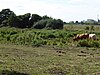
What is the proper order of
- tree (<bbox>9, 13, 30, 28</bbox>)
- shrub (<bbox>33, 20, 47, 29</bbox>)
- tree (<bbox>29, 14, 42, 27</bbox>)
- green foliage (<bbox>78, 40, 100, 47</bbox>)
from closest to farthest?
green foliage (<bbox>78, 40, 100, 47</bbox>) < shrub (<bbox>33, 20, 47, 29</bbox>) < tree (<bbox>9, 13, 30, 28</bbox>) < tree (<bbox>29, 14, 42, 27</bbox>)

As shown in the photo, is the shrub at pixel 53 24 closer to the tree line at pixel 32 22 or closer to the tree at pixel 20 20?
the tree line at pixel 32 22

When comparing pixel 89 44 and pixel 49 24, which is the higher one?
pixel 49 24

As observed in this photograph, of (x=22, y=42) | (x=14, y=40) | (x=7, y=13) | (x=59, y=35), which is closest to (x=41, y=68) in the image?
(x=22, y=42)

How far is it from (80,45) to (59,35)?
7700mm

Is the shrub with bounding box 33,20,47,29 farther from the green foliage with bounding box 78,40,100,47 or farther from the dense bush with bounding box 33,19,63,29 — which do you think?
the green foliage with bounding box 78,40,100,47

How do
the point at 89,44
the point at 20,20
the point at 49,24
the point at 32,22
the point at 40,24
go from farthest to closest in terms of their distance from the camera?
the point at 32,22, the point at 20,20, the point at 40,24, the point at 49,24, the point at 89,44

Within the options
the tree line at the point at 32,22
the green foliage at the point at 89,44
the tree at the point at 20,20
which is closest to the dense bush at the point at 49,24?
the tree line at the point at 32,22

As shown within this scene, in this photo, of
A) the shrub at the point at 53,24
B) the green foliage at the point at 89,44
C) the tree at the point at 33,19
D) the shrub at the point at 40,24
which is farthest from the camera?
the tree at the point at 33,19

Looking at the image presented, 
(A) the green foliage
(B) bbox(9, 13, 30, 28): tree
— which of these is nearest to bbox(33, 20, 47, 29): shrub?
(B) bbox(9, 13, 30, 28): tree

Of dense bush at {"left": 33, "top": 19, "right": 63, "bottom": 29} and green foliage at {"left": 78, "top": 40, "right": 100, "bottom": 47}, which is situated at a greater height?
dense bush at {"left": 33, "top": 19, "right": 63, "bottom": 29}

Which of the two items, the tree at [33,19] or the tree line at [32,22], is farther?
the tree at [33,19]

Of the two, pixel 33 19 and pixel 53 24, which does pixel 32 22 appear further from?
pixel 53 24

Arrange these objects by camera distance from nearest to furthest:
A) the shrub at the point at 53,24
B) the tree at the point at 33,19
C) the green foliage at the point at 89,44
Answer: the green foliage at the point at 89,44
the shrub at the point at 53,24
the tree at the point at 33,19

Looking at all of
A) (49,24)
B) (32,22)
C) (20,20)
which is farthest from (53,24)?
(20,20)
